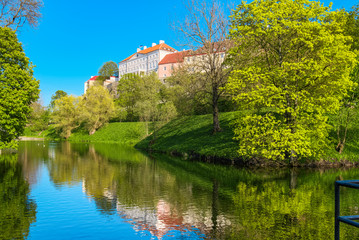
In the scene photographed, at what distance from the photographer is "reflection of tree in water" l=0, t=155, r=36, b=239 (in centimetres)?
920

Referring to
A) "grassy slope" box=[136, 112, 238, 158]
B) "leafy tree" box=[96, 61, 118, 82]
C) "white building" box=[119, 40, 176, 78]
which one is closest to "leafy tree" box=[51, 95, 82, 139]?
"grassy slope" box=[136, 112, 238, 158]

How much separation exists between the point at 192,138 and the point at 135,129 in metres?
28.8

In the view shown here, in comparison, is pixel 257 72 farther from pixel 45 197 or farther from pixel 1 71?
pixel 1 71

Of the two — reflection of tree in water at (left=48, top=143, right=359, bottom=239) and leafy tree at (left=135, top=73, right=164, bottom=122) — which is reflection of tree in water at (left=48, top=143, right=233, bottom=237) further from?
leafy tree at (left=135, top=73, right=164, bottom=122)

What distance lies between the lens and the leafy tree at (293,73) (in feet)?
67.9

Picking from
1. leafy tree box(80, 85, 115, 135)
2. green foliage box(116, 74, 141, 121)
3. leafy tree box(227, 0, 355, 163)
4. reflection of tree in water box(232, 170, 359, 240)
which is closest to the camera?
reflection of tree in water box(232, 170, 359, 240)

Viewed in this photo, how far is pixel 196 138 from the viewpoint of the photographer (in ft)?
117

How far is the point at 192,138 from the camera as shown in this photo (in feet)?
121

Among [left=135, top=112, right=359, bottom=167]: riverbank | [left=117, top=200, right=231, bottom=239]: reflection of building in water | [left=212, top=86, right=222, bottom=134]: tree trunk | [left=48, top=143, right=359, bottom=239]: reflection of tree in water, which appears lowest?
[left=117, top=200, right=231, bottom=239]: reflection of building in water

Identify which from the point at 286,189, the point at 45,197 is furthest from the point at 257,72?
the point at 45,197

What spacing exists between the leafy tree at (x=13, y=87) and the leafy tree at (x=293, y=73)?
60.4 ft

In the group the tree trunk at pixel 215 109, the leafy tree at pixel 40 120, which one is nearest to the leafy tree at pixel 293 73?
the tree trunk at pixel 215 109

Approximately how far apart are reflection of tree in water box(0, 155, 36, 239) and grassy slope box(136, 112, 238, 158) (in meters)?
15.7

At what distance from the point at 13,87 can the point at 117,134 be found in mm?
40317
